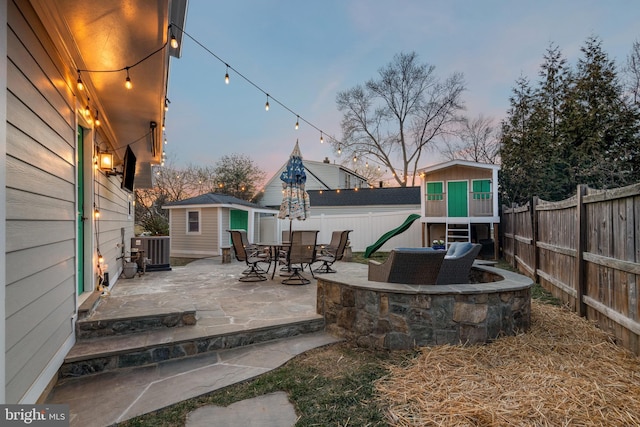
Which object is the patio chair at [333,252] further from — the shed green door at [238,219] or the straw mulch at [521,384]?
the shed green door at [238,219]

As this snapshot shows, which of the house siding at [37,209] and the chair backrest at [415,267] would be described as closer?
the house siding at [37,209]

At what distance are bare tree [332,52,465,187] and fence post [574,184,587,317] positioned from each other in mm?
16163

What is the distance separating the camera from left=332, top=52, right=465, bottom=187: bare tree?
63.8 ft

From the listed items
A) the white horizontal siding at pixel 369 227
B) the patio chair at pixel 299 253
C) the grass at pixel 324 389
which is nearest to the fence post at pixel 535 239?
the patio chair at pixel 299 253

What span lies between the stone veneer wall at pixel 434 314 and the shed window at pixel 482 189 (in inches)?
344

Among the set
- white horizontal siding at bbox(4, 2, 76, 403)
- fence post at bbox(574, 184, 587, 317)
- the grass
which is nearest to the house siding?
white horizontal siding at bbox(4, 2, 76, 403)

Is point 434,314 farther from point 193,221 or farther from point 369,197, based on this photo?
point 369,197

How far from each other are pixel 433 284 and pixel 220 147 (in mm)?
20131

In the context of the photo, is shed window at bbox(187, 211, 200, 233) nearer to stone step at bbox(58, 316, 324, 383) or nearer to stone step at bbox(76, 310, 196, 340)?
stone step at bbox(76, 310, 196, 340)

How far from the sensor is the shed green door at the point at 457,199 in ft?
37.7

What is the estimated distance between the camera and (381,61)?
19.7m

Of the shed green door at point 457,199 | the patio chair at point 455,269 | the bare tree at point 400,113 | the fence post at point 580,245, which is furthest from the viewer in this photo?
the bare tree at point 400,113

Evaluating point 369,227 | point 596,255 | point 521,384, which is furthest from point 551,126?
point 521,384

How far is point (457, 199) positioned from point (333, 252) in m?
6.17
